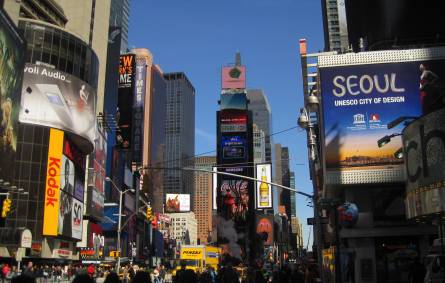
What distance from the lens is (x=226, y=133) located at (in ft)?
506

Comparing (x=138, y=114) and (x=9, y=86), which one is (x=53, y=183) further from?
(x=138, y=114)

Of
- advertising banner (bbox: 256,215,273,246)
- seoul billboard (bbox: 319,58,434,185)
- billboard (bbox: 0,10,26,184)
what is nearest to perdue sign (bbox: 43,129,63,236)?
billboard (bbox: 0,10,26,184)

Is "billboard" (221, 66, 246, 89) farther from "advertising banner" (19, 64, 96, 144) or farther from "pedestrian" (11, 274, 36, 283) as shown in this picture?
"pedestrian" (11, 274, 36, 283)

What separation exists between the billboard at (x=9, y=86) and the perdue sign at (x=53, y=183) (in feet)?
50.0

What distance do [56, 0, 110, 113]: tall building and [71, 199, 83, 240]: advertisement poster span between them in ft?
97.7

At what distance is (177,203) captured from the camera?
578ft

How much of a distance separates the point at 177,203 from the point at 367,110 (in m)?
140

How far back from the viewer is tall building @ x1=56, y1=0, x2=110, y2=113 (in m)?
95.3

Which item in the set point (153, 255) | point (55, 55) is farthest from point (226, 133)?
point (55, 55)

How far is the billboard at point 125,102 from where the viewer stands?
115m

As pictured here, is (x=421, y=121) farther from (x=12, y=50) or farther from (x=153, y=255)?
(x=153, y=255)

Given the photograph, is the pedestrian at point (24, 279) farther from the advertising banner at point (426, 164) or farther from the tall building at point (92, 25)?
the tall building at point (92, 25)

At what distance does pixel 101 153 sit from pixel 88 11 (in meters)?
28.4

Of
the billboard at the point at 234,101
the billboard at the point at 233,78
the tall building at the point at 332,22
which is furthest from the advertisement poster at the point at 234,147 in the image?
the tall building at the point at 332,22
